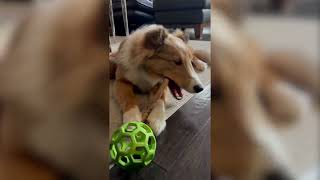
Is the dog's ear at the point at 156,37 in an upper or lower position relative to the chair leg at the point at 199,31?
lower

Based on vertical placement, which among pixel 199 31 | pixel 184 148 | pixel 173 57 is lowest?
pixel 184 148

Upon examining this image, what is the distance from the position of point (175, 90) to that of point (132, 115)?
0.74ft

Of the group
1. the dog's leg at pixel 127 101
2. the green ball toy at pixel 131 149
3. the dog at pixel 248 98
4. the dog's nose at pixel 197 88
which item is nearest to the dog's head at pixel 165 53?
the dog's nose at pixel 197 88

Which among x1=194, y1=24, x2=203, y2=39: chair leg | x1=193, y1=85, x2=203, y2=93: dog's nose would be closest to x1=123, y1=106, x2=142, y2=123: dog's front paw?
x1=193, y1=85, x2=203, y2=93: dog's nose

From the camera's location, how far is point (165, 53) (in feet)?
3.94

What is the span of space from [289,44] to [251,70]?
58 millimetres

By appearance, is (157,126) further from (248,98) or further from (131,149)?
(248,98)

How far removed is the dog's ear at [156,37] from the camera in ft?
3.82

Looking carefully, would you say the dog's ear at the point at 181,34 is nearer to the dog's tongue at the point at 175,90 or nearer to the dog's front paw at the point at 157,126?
the dog's tongue at the point at 175,90

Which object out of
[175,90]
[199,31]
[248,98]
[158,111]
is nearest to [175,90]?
[175,90]

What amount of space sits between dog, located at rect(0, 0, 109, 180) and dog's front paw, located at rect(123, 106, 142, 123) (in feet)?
2.14

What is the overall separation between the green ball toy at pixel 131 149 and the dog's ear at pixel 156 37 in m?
0.34

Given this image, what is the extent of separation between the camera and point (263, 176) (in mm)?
483

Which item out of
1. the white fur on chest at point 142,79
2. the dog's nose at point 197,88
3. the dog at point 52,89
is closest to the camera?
the dog at point 52,89
